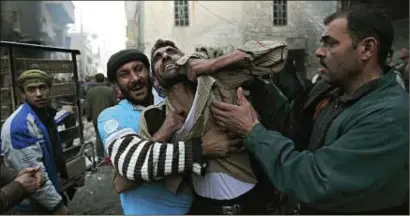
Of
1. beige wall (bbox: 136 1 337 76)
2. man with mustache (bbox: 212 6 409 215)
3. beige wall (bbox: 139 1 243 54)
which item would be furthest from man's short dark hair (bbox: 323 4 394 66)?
beige wall (bbox: 139 1 243 54)

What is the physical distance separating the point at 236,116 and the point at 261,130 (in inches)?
4.1

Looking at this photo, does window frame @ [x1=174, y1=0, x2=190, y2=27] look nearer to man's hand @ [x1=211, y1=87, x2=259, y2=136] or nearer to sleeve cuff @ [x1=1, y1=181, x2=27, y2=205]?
sleeve cuff @ [x1=1, y1=181, x2=27, y2=205]

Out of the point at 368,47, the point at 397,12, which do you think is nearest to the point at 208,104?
the point at 368,47

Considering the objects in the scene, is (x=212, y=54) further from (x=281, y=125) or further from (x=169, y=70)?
(x=281, y=125)

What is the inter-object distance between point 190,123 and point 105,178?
5061 mm

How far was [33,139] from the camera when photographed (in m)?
2.87

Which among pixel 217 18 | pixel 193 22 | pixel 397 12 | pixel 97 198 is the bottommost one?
pixel 97 198

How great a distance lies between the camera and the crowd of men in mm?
1199

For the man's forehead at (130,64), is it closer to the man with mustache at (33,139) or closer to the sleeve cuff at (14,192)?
the sleeve cuff at (14,192)

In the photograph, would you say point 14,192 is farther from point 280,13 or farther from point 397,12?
point 280,13

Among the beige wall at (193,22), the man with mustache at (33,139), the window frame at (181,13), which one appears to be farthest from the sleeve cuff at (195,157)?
the window frame at (181,13)

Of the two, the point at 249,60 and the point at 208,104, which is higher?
the point at 249,60

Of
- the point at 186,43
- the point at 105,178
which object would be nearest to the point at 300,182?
the point at 105,178

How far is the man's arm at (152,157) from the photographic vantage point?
1.34 m
